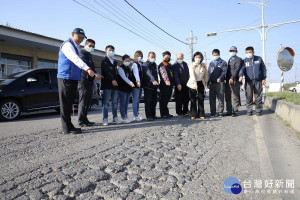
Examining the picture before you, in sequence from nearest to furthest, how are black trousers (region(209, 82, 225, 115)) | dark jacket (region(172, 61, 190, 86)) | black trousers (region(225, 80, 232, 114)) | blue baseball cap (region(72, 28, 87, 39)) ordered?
blue baseball cap (region(72, 28, 87, 39)) → black trousers (region(209, 82, 225, 115)) → dark jacket (region(172, 61, 190, 86)) → black trousers (region(225, 80, 232, 114))

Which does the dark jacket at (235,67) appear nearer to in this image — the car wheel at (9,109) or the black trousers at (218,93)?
the black trousers at (218,93)

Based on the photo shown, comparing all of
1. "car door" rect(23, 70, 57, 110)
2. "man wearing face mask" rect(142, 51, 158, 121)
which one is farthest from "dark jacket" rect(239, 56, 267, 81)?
"car door" rect(23, 70, 57, 110)

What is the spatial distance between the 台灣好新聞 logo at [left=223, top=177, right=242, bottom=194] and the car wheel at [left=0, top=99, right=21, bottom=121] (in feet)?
23.0

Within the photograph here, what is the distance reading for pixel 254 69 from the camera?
7004 millimetres

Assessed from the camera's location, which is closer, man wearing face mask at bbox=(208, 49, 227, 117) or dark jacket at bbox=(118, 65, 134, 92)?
dark jacket at bbox=(118, 65, 134, 92)

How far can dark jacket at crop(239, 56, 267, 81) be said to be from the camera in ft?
22.9

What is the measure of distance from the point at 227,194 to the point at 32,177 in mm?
2038

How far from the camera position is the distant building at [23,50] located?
45.8 ft

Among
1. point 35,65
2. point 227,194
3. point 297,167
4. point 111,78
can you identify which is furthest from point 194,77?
point 35,65

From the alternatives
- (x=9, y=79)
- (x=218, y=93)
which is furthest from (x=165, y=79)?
(x=9, y=79)

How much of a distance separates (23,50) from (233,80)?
1585cm

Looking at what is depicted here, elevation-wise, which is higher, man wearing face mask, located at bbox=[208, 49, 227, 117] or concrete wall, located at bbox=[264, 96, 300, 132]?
man wearing face mask, located at bbox=[208, 49, 227, 117]

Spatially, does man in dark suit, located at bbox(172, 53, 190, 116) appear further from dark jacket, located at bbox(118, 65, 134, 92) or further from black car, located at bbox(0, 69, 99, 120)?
black car, located at bbox(0, 69, 99, 120)

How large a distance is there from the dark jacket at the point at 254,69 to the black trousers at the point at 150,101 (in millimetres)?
2741
